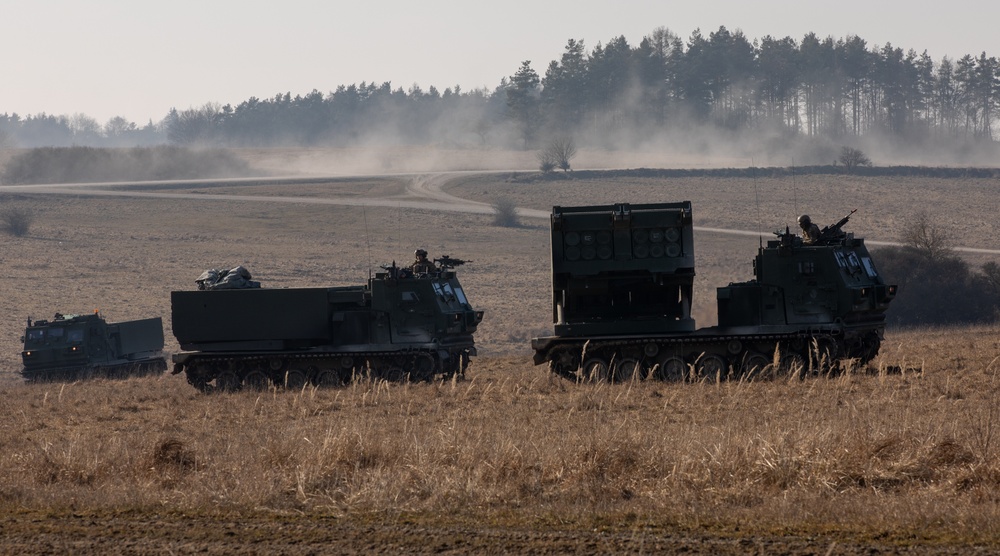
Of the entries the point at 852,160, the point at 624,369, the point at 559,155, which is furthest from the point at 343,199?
the point at 624,369

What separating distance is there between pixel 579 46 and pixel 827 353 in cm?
11715

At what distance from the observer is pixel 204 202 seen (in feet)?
294

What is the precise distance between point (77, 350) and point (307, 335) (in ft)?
47.5

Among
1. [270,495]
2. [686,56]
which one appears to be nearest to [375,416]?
[270,495]

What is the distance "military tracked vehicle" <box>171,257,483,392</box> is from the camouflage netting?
2.28 ft

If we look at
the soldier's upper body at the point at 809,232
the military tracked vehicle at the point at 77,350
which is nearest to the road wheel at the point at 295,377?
the soldier's upper body at the point at 809,232

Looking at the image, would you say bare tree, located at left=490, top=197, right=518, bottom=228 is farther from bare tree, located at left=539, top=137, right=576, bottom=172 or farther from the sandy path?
bare tree, located at left=539, top=137, right=576, bottom=172

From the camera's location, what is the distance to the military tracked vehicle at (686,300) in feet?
74.8

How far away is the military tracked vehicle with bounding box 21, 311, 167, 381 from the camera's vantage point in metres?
37.3

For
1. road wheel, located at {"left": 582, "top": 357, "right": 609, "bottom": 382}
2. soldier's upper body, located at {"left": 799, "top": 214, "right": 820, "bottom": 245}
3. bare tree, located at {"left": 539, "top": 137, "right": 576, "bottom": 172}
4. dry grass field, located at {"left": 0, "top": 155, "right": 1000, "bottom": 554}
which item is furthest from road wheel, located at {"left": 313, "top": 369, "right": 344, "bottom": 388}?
bare tree, located at {"left": 539, "top": 137, "right": 576, "bottom": 172}

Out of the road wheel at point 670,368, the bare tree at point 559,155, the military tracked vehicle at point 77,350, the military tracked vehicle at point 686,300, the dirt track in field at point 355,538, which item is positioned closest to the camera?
the dirt track in field at point 355,538

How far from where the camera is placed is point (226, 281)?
27172 mm

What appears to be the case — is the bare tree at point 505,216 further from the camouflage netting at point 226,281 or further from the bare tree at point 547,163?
the camouflage netting at point 226,281

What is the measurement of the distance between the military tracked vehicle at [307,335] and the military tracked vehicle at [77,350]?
11.8 m
